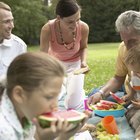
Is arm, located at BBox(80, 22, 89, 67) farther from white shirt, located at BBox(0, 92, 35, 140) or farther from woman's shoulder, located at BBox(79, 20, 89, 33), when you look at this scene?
white shirt, located at BBox(0, 92, 35, 140)

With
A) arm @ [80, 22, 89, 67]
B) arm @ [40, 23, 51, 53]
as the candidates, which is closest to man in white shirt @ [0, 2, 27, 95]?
arm @ [40, 23, 51, 53]

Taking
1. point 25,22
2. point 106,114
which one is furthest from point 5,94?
point 25,22

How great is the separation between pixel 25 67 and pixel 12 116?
0.89ft

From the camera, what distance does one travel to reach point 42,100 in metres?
2.01

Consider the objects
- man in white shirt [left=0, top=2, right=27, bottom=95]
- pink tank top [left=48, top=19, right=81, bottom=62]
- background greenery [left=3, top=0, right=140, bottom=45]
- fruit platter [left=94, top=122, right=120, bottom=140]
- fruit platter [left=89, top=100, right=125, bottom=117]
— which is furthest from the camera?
background greenery [left=3, top=0, right=140, bottom=45]

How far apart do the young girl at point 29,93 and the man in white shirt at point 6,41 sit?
2.52 metres

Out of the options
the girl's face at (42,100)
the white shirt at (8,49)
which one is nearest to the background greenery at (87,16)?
the white shirt at (8,49)

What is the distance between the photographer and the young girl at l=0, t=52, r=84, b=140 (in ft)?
6.59

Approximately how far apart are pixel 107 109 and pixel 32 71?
2.50 m

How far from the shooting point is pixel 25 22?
38.6m

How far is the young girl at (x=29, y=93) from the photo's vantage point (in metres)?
2.01

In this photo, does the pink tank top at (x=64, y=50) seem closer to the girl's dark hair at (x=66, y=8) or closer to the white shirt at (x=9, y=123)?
the girl's dark hair at (x=66, y=8)

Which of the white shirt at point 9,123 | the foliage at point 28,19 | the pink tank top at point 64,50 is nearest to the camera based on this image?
the white shirt at point 9,123

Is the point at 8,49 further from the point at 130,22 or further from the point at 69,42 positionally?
the point at 130,22
